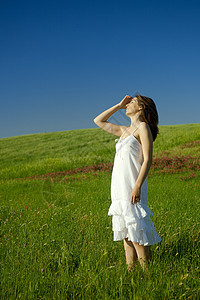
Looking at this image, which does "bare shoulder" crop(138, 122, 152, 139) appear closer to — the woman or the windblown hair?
the woman

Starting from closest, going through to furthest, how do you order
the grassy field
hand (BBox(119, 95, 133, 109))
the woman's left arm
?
the grassy field
the woman's left arm
hand (BBox(119, 95, 133, 109))

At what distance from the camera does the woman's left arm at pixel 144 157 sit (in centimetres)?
301

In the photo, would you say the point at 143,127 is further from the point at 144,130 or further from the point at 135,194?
the point at 135,194

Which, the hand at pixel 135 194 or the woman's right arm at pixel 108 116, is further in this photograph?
the woman's right arm at pixel 108 116

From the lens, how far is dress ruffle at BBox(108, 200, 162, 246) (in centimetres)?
304

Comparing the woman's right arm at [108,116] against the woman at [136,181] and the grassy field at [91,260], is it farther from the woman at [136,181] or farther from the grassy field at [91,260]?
the grassy field at [91,260]

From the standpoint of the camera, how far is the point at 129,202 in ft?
10.1

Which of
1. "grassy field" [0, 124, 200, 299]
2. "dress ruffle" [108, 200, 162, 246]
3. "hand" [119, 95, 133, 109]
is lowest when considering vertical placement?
"grassy field" [0, 124, 200, 299]

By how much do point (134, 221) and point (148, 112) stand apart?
1362 mm

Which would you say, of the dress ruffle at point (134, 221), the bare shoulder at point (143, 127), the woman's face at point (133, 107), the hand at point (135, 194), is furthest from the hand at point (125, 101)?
the dress ruffle at point (134, 221)

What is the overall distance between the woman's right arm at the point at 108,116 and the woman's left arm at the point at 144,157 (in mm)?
581

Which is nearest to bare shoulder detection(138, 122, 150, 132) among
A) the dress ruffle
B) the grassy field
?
the dress ruffle

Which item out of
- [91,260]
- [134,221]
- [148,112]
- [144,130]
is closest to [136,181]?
[134,221]

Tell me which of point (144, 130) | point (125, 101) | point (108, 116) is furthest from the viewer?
point (108, 116)
